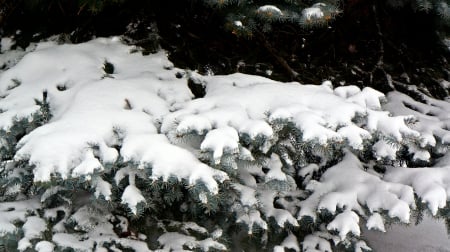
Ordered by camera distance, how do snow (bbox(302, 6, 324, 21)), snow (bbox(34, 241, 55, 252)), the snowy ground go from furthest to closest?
the snowy ground → snow (bbox(302, 6, 324, 21)) → snow (bbox(34, 241, 55, 252))

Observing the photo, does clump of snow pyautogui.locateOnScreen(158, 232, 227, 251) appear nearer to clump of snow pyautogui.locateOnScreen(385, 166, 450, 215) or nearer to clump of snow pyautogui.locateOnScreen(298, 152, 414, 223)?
clump of snow pyautogui.locateOnScreen(298, 152, 414, 223)

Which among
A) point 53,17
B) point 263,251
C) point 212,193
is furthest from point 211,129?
point 53,17

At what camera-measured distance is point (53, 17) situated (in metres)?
3.03

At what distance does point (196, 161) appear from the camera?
1.83m

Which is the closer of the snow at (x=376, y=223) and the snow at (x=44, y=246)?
the snow at (x=44, y=246)

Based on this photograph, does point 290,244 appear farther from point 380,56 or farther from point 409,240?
point 380,56

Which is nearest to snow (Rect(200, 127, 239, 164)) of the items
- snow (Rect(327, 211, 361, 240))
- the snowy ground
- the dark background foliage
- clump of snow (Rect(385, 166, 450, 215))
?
snow (Rect(327, 211, 361, 240))

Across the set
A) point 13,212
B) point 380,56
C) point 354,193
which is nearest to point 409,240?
point 354,193

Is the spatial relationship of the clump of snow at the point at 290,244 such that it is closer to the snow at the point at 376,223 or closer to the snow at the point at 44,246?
the snow at the point at 376,223

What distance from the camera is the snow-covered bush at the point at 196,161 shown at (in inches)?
72.8

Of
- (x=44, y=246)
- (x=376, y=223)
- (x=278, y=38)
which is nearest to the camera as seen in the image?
(x=44, y=246)

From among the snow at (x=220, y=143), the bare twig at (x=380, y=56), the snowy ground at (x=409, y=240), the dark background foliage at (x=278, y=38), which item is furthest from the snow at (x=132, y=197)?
the bare twig at (x=380, y=56)

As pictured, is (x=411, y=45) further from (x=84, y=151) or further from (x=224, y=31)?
(x=84, y=151)

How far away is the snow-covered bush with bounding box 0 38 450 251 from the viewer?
185cm
